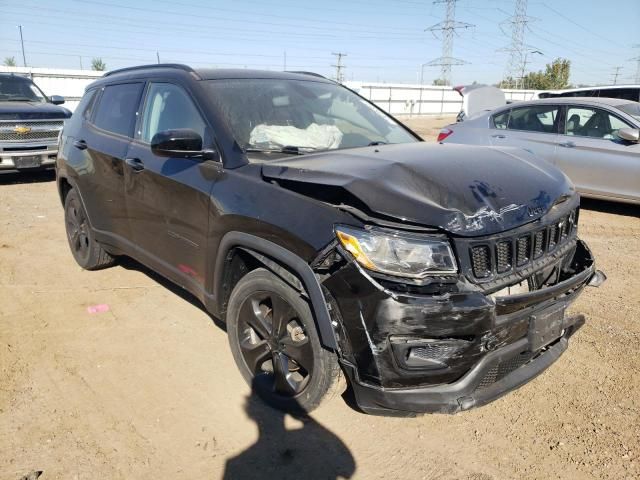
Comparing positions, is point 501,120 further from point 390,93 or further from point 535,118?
point 390,93

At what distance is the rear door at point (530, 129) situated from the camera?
7.55 metres

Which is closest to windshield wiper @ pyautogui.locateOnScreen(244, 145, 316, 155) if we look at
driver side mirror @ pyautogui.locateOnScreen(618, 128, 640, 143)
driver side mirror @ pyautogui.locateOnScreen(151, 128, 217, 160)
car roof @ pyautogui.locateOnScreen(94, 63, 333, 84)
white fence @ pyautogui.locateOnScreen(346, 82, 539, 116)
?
driver side mirror @ pyautogui.locateOnScreen(151, 128, 217, 160)

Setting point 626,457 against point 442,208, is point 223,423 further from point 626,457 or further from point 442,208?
point 626,457

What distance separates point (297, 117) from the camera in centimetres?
352

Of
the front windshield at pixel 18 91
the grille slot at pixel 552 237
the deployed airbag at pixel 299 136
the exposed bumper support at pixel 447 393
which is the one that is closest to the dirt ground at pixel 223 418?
the exposed bumper support at pixel 447 393

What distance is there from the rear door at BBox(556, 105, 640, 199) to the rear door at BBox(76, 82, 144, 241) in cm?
597

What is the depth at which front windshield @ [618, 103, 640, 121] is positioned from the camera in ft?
22.8

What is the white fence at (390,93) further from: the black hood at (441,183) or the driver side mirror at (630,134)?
the black hood at (441,183)

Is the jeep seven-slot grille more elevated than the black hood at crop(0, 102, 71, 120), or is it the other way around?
the black hood at crop(0, 102, 71, 120)

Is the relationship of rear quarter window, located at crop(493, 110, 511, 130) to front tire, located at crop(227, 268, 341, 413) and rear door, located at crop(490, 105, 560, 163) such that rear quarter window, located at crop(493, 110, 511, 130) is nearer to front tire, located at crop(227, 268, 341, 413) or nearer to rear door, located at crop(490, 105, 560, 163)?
rear door, located at crop(490, 105, 560, 163)

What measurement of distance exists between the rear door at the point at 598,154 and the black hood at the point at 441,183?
15.3 feet

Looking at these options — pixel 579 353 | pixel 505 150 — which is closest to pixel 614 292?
pixel 579 353

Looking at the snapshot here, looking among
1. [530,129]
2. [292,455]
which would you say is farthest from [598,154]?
[292,455]

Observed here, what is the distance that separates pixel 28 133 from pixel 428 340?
9.50 metres
